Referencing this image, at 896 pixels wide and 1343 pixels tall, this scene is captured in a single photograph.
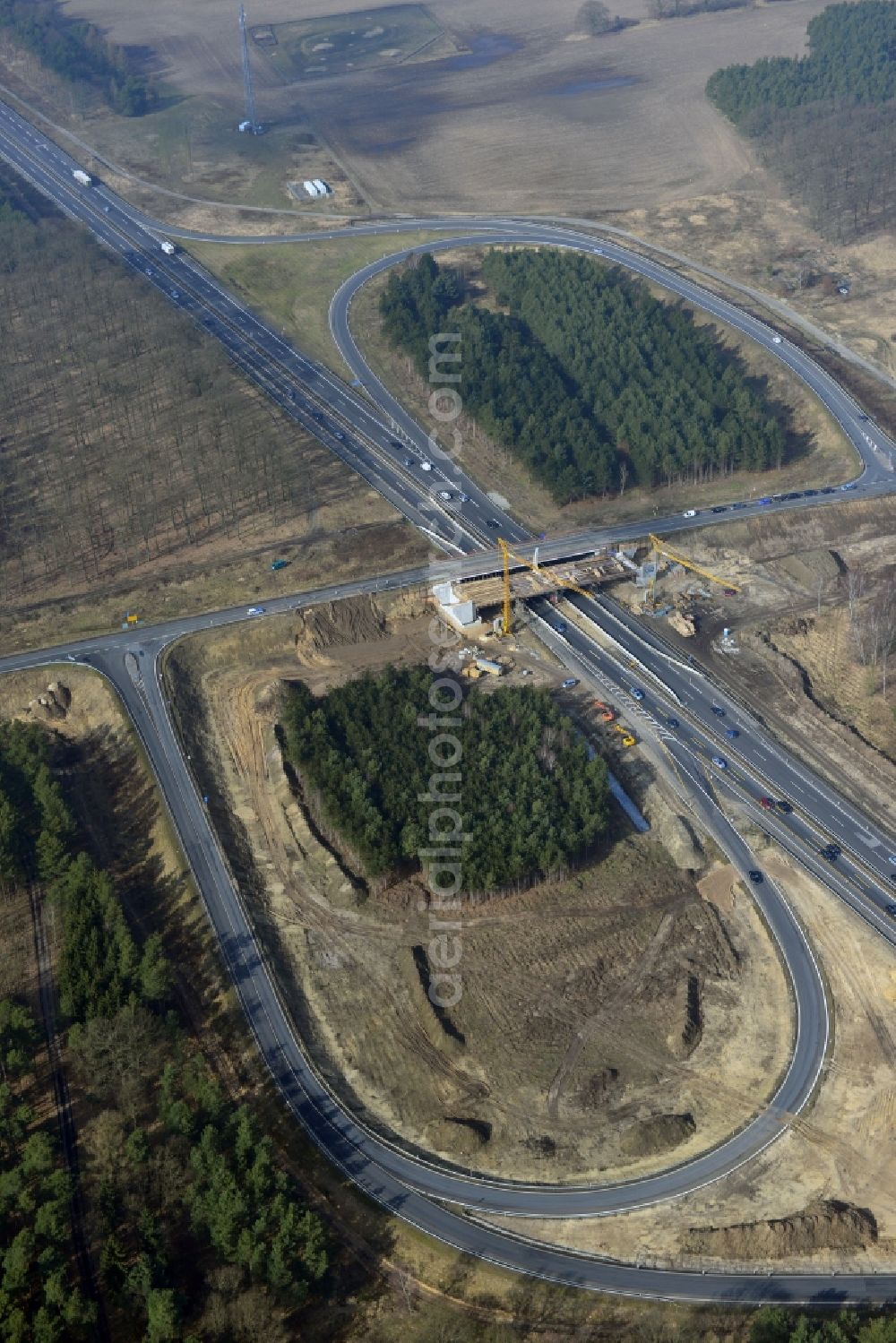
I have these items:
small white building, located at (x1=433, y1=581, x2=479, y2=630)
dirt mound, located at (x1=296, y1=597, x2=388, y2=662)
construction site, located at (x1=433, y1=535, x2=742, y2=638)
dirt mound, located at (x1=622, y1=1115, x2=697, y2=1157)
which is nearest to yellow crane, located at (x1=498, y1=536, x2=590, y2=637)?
construction site, located at (x1=433, y1=535, x2=742, y2=638)

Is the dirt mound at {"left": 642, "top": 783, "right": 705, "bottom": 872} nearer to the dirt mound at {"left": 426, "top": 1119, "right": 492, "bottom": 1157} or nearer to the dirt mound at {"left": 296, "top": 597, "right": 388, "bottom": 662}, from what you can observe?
the dirt mound at {"left": 426, "top": 1119, "right": 492, "bottom": 1157}

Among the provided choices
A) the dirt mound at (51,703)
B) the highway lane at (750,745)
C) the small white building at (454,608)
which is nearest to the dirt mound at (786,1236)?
the highway lane at (750,745)

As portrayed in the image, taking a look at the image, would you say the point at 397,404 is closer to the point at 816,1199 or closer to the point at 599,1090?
the point at 599,1090

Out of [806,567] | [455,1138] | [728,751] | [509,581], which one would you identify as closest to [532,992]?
[455,1138]

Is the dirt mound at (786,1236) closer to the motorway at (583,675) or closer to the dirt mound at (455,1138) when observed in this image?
the motorway at (583,675)

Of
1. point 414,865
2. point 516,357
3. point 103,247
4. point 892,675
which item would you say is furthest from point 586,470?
point 103,247

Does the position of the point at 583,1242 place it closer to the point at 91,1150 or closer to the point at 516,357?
the point at 91,1150
